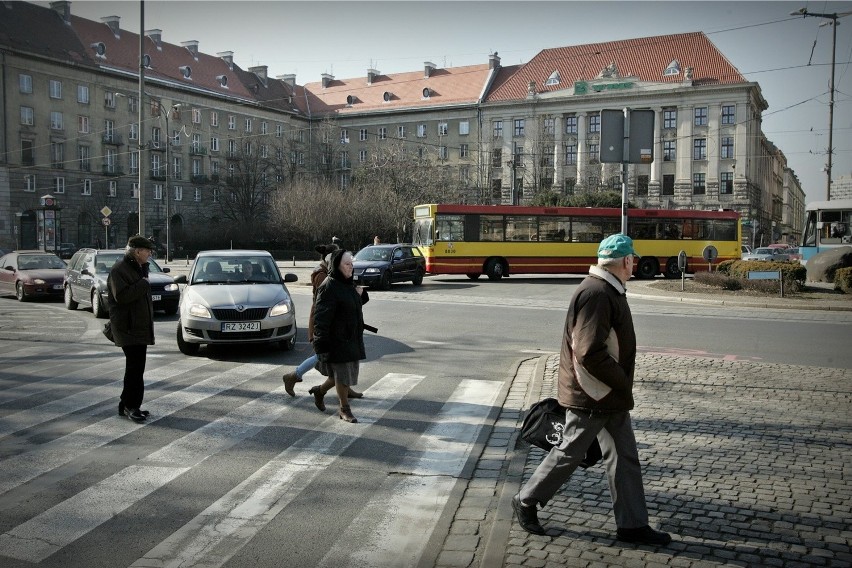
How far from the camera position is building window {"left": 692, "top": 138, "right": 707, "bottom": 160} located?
81062mm

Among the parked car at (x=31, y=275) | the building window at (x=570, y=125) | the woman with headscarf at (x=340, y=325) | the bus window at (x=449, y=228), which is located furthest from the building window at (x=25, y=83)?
the woman with headscarf at (x=340, y=325)

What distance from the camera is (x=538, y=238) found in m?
34.0

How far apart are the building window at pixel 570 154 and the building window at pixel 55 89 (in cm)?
5229

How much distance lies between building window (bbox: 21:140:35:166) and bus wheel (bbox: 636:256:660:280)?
56085 mm

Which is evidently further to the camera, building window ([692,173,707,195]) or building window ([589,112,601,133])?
building window ([589,112,601,133])

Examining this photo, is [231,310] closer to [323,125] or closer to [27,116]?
[27,116]

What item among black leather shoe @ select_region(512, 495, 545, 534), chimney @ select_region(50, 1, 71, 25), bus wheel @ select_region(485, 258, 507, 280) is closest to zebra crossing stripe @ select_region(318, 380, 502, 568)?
black leather shoe @ select_region(512, 495, 545, 534)

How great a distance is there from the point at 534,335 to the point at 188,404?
26.3 ft

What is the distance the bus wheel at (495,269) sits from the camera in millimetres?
33156

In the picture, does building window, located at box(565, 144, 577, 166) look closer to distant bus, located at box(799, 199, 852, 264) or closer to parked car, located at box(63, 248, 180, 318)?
distant bus, located at box(799, 199, 852, 264)

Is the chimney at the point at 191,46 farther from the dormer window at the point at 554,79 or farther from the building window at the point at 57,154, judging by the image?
the dormer window at the point at 554,79

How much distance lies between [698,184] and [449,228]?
188ft

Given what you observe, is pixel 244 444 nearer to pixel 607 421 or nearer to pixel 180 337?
pixel 607 421

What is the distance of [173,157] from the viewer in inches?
3228
